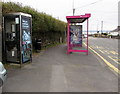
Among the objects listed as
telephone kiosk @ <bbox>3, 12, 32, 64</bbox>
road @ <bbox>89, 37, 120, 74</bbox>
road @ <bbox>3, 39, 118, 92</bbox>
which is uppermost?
telephone kiosk @ <bbox>3, 12, 32, 64</bbox>

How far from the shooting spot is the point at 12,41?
5715 mm

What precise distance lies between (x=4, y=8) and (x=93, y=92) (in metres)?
4.93

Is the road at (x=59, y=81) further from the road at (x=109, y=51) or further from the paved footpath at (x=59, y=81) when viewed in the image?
the road at (x=109, y=51)

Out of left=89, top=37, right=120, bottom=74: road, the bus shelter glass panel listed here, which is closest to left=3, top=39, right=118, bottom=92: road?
left=89, top=37, right=120, bottom=74: road

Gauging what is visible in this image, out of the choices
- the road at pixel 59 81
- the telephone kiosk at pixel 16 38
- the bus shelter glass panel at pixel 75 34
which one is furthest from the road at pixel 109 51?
the telephone kiosk at pixel 16 38

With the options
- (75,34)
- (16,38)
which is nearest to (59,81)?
(16,38)

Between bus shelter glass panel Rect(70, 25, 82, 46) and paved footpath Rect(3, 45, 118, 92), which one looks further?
bus shelter glass panel Rect(70, 25, 82, 46)

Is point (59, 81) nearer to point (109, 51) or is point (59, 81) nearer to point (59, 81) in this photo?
point (59, 81)

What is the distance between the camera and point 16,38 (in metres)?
5.71

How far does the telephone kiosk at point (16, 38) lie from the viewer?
215 inches

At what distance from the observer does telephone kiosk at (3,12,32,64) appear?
547 centimetres

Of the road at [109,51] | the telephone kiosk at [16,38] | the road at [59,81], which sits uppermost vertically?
the telephone kiosk at [16,38]

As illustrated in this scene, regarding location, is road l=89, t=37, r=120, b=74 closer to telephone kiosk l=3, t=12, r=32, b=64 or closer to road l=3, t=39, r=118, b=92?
road l=3, t=39, r=118, b=92

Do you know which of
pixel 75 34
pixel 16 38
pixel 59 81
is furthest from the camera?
pixel 75 34
